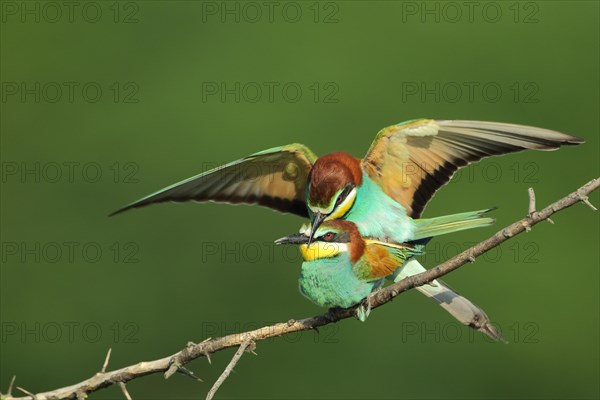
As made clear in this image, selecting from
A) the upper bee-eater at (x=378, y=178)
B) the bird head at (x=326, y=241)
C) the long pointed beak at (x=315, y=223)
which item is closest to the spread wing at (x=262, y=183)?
the upper bee-eater at (x=378, y=178)

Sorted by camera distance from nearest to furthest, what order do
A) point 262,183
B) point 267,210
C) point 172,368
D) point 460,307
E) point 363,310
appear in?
point 172,368, point 363,310, point 460,307, point 262,183, point 267,210

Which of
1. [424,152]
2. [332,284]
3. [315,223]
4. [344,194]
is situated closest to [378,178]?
[424,152]

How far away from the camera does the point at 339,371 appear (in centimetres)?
552

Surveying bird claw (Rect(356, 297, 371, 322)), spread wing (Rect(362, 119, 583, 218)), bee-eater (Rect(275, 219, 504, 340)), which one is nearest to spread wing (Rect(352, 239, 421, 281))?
bee-eater (Rect(275, 219, 504, 340))

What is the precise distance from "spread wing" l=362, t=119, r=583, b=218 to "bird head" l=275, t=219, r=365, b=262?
2.19ft

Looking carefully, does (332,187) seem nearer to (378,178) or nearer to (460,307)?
(378,178)

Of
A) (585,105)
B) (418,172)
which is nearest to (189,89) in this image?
(585,105)

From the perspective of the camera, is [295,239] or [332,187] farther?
[332,187]

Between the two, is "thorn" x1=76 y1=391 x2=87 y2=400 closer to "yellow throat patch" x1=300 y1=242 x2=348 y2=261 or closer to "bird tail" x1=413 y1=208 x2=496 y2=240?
"yellow throat patch" x1=300 y1=242 x2=348 y2=261

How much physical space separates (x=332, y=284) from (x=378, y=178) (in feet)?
3.05

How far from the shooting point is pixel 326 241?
3371 millimetres

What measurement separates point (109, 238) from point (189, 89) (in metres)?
1.54

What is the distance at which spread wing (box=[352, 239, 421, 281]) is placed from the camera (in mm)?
3377

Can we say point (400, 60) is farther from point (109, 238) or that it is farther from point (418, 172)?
point (418, 172)
